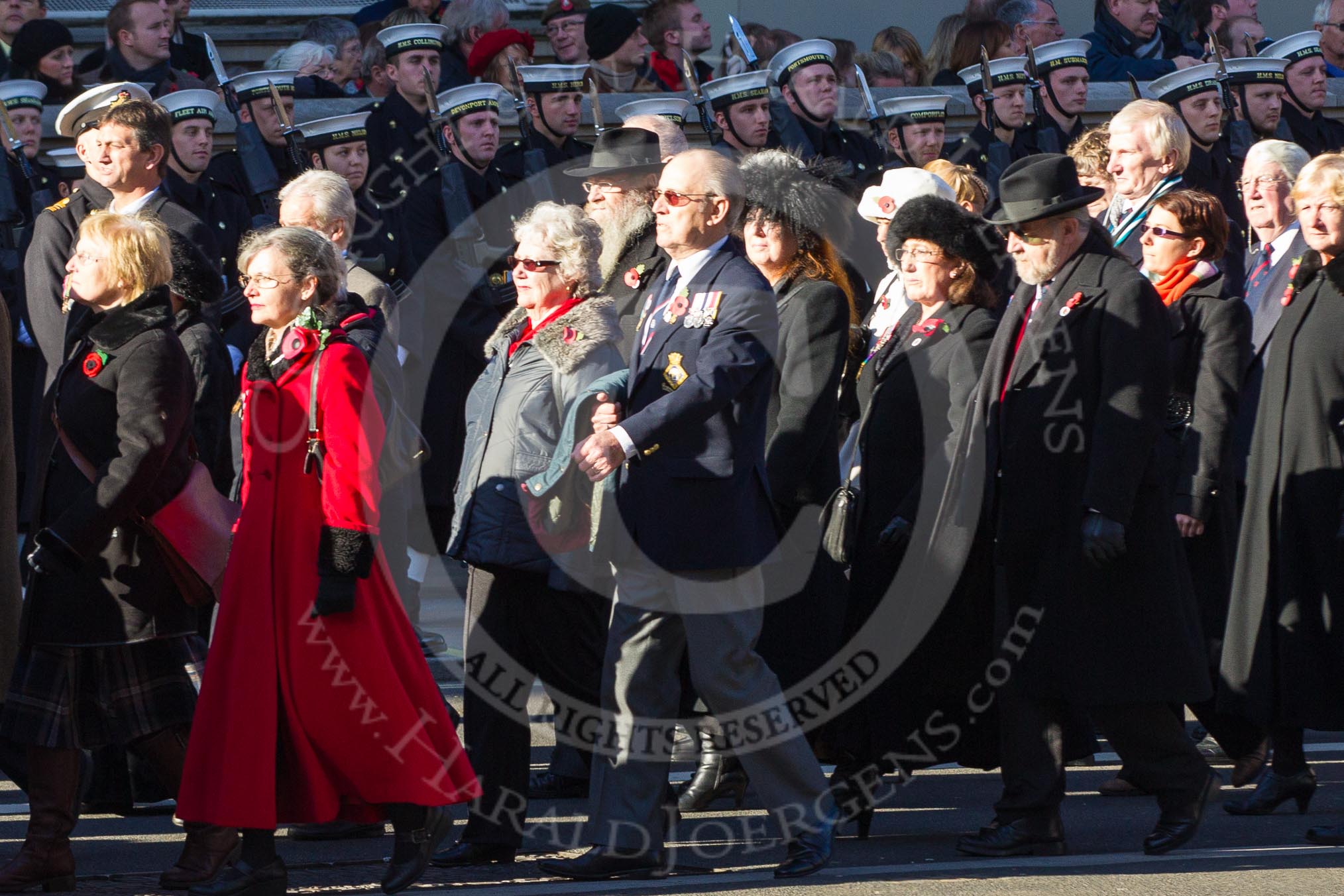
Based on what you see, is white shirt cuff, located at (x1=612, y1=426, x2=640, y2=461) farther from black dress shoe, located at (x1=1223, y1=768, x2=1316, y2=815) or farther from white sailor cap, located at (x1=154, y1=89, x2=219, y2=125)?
white sailor cap, located at (x1=154, y1=89, x2=219, y2=125)

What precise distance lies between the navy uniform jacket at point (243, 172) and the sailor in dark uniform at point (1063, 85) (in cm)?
369

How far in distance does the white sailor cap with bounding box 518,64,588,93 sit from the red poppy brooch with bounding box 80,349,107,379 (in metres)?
4.82

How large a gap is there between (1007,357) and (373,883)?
6.86ft

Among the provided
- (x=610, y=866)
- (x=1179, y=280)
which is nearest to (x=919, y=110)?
(x=1179, y=280)

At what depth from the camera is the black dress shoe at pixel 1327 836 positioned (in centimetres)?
580

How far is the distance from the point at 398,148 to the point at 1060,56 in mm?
3408

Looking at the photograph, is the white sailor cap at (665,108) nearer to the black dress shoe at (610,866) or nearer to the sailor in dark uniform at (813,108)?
the sailor in dark uniform at (813,108)

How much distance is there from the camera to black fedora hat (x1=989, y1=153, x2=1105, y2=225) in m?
5.79

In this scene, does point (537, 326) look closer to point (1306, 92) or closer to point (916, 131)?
point (916, 131)

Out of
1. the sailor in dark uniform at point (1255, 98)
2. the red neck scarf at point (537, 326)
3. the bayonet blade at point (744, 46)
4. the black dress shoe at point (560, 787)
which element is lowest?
the black dress shoe at point (560, 787)

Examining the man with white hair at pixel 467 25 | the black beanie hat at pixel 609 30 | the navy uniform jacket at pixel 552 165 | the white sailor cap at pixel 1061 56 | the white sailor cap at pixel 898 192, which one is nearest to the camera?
the white sailor cap at pixel 898 192

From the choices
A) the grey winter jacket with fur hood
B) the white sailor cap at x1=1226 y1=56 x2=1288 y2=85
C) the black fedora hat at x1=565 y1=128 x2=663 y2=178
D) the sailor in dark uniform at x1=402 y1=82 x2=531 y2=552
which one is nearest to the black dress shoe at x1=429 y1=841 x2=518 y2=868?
the grey winter jacket with fur hood

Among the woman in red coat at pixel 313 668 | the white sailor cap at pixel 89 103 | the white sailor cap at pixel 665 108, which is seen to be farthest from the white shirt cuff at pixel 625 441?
the white sailor cap at pixel 665 108

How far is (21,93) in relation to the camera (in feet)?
30.7
